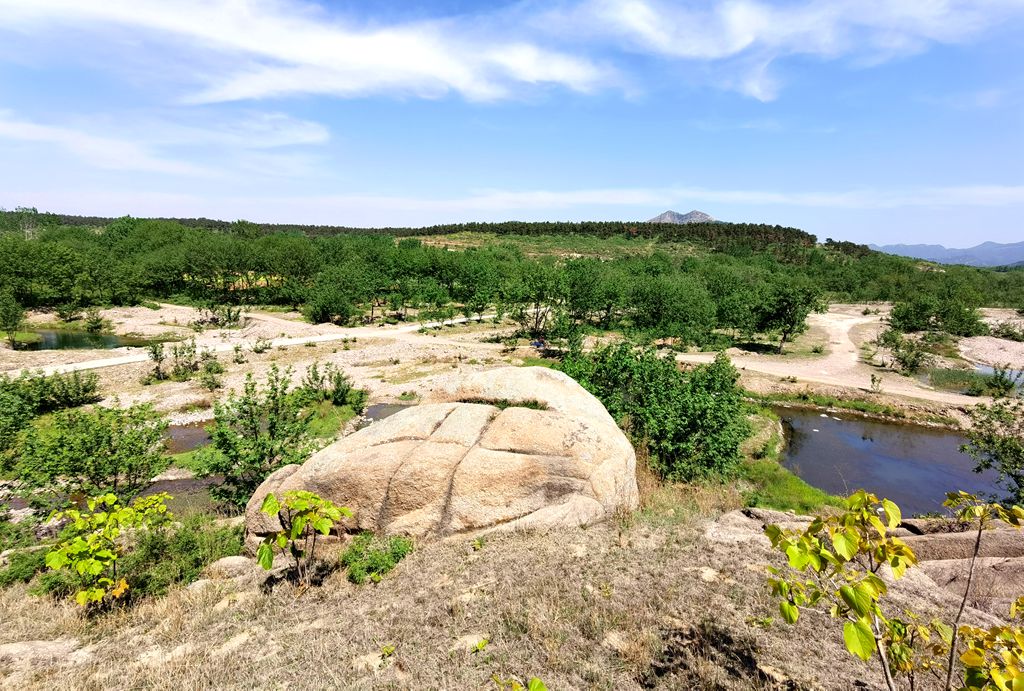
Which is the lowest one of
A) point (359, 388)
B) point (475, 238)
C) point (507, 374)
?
point (359, 388)

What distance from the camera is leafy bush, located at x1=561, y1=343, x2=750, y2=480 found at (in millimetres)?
17562

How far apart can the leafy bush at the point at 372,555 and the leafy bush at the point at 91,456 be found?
7770 millimetres

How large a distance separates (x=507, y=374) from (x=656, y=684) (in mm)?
9862

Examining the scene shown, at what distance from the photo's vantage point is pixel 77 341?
51.5 metres

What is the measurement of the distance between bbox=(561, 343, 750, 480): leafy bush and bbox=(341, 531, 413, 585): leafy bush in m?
9.47

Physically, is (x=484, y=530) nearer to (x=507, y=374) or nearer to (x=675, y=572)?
(x=675, y=572)

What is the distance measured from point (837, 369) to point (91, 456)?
54.2 m

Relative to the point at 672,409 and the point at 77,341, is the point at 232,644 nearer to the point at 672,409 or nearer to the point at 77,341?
the point at 672,409

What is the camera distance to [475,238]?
186m

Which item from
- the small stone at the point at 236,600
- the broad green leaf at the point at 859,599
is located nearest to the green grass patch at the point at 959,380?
the broad green leaf at the point at 859,599

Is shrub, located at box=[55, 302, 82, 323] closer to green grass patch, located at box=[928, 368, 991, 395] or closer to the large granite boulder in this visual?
the large granite boulder

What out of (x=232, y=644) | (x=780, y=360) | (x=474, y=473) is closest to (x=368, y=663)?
(x=232, y=644)

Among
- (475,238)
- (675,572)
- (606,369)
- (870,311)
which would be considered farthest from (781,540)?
(475,238)

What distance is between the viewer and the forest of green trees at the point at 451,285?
5616cm
